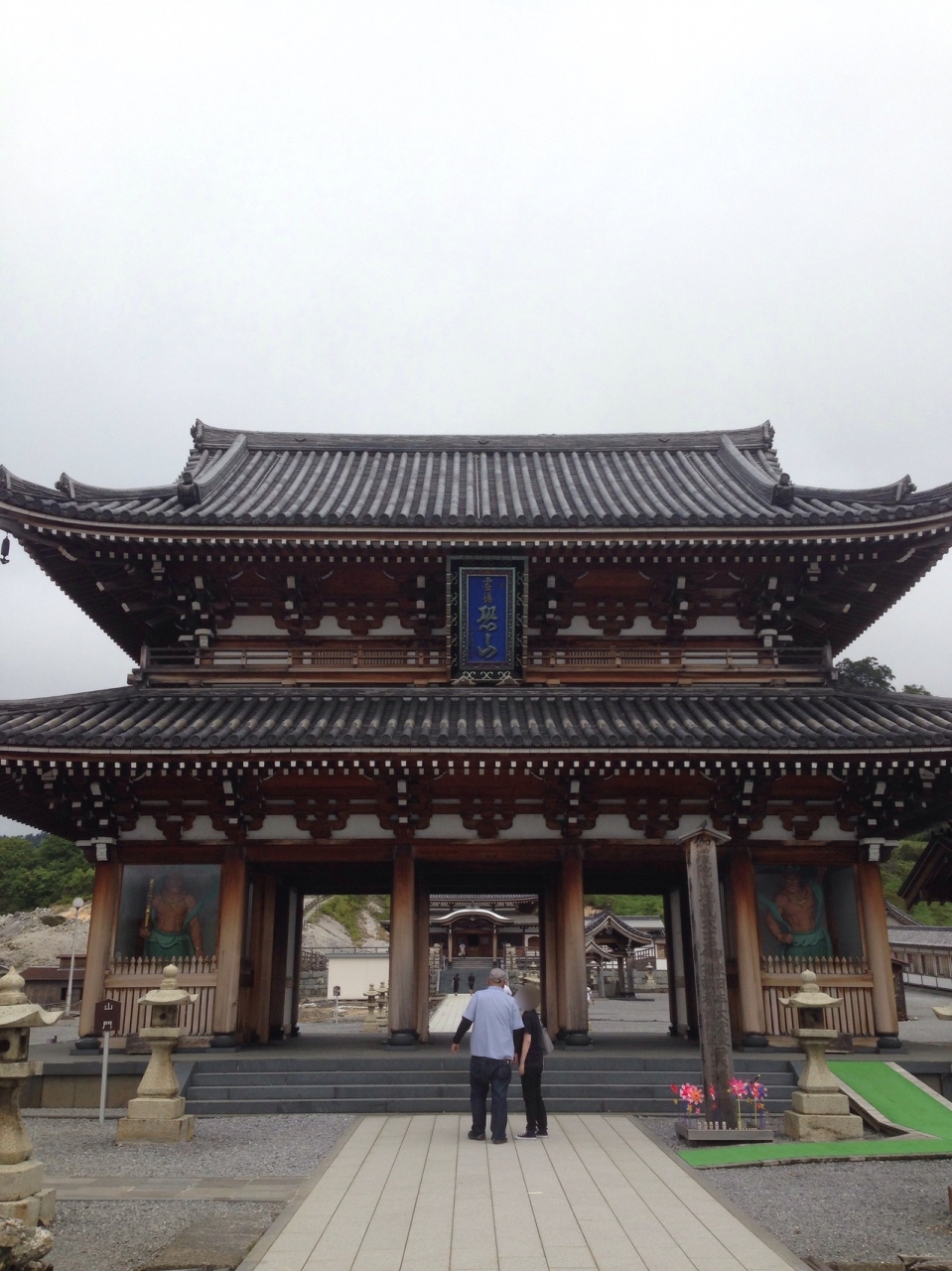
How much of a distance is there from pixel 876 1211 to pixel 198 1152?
7026 millimetres

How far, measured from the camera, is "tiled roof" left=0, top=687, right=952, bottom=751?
1374 centimetres

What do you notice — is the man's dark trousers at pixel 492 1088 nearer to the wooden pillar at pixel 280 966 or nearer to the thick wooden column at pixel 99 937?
the thick wooden column at pixel 99 937

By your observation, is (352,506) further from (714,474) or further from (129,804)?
(714,474)

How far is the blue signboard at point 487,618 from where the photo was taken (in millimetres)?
16281

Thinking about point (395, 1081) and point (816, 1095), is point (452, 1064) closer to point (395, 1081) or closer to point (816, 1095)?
point (395, 1081)

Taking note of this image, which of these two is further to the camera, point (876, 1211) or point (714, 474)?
point (714, 474)

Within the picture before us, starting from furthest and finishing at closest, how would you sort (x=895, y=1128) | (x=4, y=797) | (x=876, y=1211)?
(x=4, y=797) < (x=895, y=1128) < (x=876, y=1211)

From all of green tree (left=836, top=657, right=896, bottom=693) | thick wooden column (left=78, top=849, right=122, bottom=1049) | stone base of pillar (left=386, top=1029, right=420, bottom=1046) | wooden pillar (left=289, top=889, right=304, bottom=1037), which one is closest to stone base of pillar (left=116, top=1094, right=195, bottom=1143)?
thick wooden column (left=78, top=849, right=122, bottom=1049)

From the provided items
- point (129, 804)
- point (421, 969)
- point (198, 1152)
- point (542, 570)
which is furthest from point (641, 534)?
point (198, 1152)

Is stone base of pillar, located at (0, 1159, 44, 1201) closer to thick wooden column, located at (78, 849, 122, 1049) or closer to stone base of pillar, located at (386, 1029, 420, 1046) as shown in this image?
thick wooden column, located at (78, 849, 122, 1049)

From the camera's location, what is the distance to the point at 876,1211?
7.97m

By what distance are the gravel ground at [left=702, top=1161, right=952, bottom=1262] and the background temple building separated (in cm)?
459

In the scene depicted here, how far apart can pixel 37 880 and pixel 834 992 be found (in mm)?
63970

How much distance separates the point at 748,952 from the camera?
47.9ft
